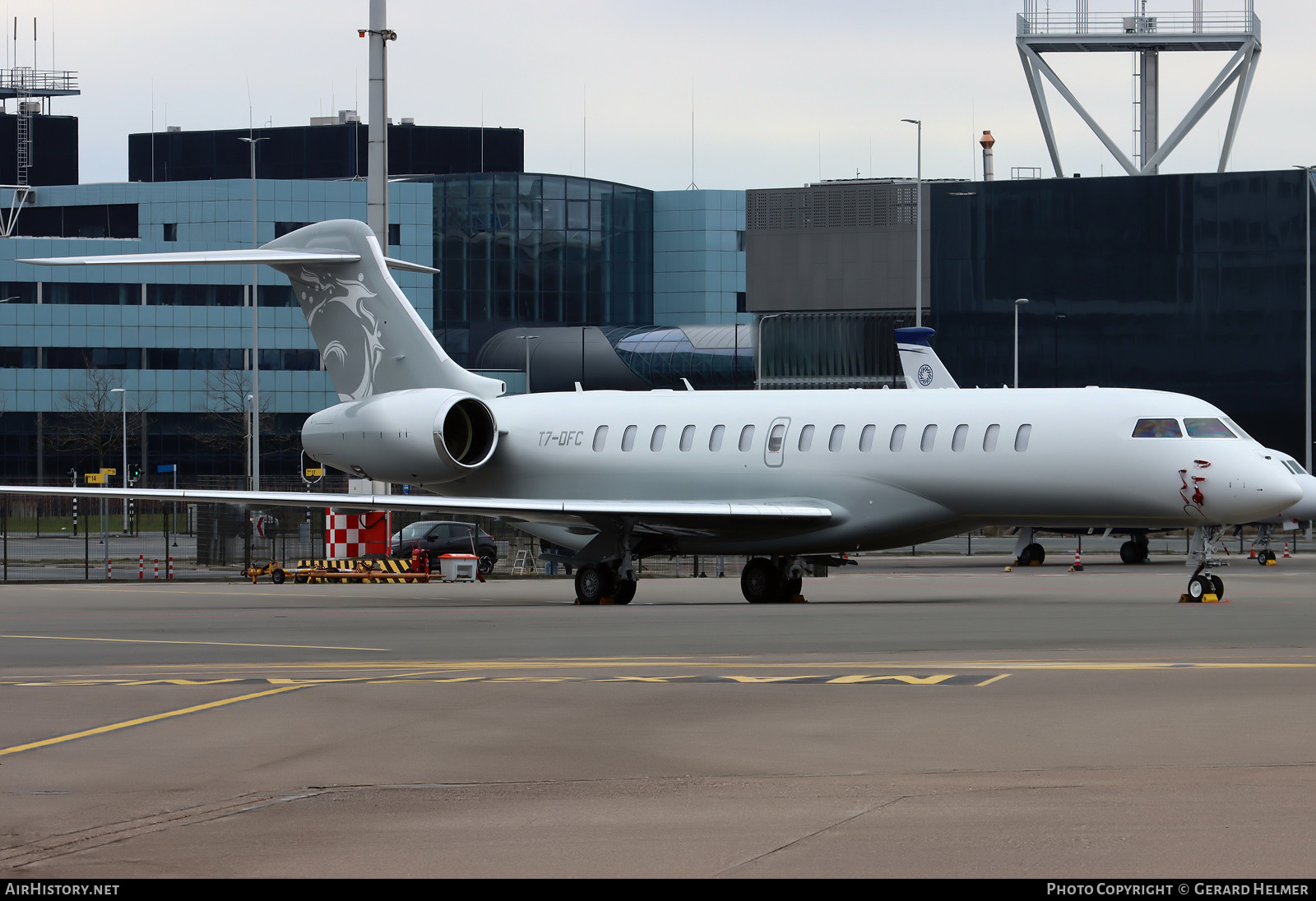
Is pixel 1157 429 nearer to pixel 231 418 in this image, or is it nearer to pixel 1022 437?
pixel 1022 437

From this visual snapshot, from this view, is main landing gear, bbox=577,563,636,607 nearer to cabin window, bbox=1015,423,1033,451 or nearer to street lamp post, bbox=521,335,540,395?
cabin window, bbox=1015,423,1033,451

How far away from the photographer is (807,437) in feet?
87.4

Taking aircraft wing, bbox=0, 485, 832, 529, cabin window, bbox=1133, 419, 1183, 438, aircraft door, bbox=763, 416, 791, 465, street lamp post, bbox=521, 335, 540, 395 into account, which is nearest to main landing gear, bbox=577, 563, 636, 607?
aircraft wing, bbox=0, 485, 832, 529

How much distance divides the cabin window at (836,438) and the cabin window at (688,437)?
8.64ft

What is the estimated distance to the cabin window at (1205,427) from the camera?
23.8 metres

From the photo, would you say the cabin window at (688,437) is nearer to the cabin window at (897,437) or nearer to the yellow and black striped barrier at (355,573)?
the cabin window at (897,437)

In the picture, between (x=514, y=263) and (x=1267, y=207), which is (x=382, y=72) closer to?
(x=1267, y=207)

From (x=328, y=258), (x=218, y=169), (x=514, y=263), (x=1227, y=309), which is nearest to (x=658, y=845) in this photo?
(x=328, y=258)

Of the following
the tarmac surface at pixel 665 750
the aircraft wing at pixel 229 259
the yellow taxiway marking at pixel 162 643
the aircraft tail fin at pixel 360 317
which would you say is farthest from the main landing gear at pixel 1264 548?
the yellow taxiway marking at pixel 162 643

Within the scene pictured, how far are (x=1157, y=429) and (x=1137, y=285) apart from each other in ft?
158

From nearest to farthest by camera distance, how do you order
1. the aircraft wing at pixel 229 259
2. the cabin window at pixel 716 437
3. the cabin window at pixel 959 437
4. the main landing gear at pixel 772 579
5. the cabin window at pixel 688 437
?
the cabin window at pixel 959 437
the aircraft wing at pixel 229 259
the main landing gear at pixel 772 579
the cabin window at pixel 716 437
the cabin window at pixel 688 437

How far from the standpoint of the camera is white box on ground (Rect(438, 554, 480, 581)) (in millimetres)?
37500

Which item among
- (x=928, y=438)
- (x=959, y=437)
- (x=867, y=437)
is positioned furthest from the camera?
(x=867, y=437)

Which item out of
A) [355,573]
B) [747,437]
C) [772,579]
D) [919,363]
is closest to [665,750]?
[747,437]
